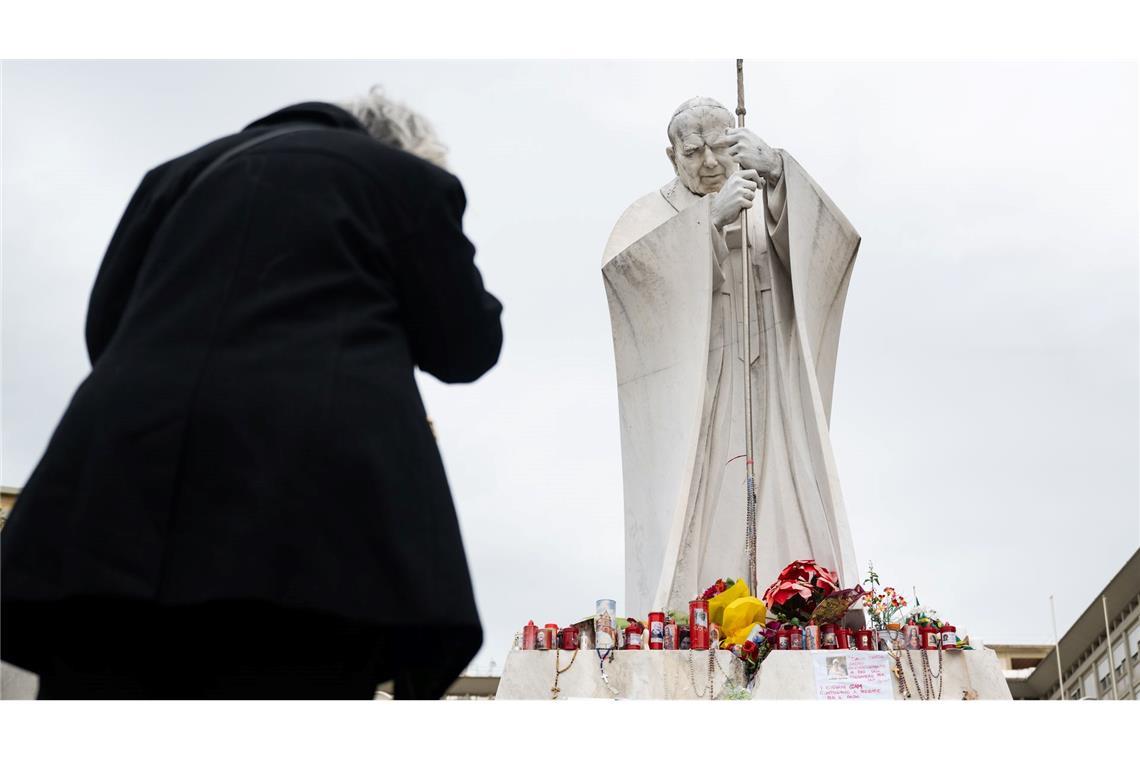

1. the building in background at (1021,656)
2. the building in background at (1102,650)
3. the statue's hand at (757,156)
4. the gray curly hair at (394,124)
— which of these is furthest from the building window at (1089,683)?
the gray curly hair at (394,124)

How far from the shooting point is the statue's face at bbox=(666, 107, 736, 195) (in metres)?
8.08

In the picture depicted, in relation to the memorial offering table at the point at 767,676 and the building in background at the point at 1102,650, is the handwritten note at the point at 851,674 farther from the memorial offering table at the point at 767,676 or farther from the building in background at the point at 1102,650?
the building in background at the point at 1102,650

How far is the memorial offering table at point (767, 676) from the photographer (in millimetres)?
5648

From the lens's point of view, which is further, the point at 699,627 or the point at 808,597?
the point at 808,597

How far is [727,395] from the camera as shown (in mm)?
7754

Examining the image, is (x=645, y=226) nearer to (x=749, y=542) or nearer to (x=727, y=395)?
(x=727, y=395)

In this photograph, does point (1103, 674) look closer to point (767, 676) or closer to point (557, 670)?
point (767, 676)

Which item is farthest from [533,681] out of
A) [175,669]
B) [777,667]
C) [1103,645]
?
[1103,645]

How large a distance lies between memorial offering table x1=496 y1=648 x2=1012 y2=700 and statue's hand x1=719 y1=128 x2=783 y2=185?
2864 mm

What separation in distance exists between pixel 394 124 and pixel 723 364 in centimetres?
554

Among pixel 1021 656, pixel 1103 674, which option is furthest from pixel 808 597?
pixel 1021 656

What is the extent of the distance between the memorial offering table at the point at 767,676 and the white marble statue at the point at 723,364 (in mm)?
1194

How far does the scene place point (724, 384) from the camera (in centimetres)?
779

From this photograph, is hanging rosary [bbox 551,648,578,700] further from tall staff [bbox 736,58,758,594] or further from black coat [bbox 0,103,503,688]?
black coat [bbox 0,103,503,688]
